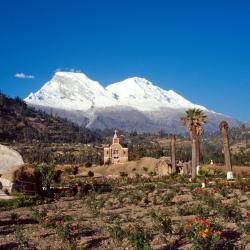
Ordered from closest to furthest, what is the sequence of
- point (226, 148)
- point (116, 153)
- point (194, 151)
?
1. point (226, 148)
2. point (194, 151)
3. point (116, 153)

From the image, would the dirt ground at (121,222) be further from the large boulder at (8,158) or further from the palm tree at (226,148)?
the palm tree at (226,148)

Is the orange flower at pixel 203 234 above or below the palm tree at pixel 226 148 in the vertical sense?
below

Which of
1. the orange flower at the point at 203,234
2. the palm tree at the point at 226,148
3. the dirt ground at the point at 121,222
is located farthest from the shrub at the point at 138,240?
the palm tree at the point at 226,148

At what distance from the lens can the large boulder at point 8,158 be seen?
42.3 metres

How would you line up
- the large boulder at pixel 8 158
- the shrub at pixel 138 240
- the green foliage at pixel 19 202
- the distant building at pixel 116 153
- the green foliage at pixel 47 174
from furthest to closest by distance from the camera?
the distant building at pixel 116 153 < the large boulder at pixel 8 158 < the green foliage at pixel 47 174 < the green foliage at pixel 19 202 < the shrub at pixel 138 240

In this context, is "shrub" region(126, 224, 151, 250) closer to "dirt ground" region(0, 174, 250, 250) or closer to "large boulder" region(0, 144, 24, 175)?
"dirt ground" region(0, 174, 250, 250)

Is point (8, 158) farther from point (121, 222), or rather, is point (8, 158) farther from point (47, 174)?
point (121, 222)

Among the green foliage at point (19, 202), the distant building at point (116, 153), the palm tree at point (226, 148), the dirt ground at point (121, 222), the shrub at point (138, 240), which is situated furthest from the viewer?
the distant building at point (116, 153)

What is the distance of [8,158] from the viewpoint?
1679 inches

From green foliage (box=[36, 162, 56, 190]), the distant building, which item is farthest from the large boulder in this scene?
the distant building

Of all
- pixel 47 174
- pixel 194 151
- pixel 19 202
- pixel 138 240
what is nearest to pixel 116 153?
pixel 194 151

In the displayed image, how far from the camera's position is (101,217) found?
23.1 meters

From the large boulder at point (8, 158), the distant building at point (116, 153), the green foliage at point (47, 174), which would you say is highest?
the distant building at point (116, 153)

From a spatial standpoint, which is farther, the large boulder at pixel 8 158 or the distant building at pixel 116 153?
the distant building at pixel 116 153
